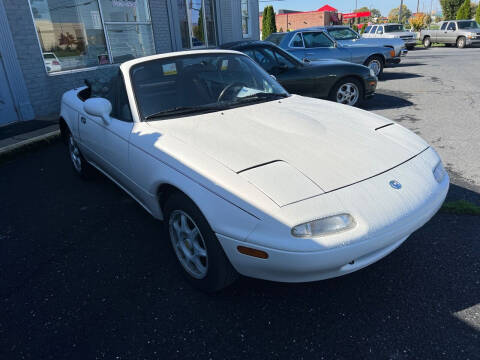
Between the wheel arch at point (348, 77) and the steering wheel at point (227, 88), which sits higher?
the steering wheel at point (227, 88)

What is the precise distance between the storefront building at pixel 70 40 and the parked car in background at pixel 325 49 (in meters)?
3.36

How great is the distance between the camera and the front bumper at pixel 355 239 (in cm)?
184

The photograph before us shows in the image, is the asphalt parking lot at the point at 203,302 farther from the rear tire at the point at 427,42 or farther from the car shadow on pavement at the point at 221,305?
the rear tire at the point at 427,42

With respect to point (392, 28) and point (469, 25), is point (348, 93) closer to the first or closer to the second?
point (392, 28)

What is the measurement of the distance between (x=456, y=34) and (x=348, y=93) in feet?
68.1

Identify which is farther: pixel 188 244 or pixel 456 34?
pixel 456 34

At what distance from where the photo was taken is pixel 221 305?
2.32 metres

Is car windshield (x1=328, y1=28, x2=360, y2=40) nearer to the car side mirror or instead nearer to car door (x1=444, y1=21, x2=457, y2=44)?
the car side mirror

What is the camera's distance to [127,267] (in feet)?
9.07

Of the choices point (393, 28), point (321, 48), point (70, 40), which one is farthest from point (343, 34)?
point (393, 28)

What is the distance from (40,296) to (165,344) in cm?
108

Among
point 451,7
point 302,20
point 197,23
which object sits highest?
point 302,20

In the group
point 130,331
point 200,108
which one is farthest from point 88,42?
point 130,331

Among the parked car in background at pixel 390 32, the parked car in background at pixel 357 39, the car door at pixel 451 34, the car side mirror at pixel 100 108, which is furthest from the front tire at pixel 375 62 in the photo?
the car door at pixel 451 34
